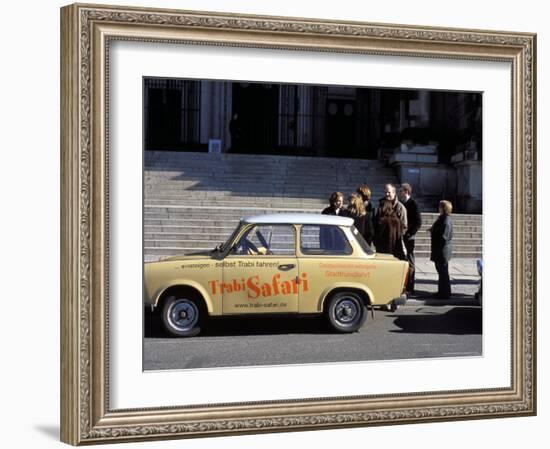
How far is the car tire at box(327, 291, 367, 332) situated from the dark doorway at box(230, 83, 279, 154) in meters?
1.39

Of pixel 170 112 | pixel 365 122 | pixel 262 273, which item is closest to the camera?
pixel 170 112

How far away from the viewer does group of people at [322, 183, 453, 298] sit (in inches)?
277

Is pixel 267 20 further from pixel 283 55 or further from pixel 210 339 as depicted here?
pixel 210 339

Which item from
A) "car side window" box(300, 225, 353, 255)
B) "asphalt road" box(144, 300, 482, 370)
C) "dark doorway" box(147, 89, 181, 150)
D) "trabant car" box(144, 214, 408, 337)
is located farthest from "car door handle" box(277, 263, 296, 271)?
"dark doorway" box(147, 89, 181, 150)

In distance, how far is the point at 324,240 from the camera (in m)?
7.17

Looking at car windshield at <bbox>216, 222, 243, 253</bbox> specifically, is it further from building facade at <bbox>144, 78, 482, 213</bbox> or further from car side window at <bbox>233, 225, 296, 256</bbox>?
building facade at <bbox>144, 78, 482, 213</bbox>

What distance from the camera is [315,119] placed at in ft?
25.4

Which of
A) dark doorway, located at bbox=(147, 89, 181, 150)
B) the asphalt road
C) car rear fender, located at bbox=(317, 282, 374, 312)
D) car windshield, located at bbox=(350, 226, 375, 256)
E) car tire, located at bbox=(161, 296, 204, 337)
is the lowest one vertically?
the asphalt road

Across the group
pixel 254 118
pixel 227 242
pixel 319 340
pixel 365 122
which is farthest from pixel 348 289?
pixel 254 118

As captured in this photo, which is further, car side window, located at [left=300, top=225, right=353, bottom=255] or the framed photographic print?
car side window, located at [left=300, top=225, right=353, bottom=255]

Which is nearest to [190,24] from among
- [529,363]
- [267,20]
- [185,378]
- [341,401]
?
[267,20]

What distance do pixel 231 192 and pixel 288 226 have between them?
635 mm

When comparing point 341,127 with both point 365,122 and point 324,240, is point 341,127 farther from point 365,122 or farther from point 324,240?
point 324,240

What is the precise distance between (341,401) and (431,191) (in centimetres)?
187
